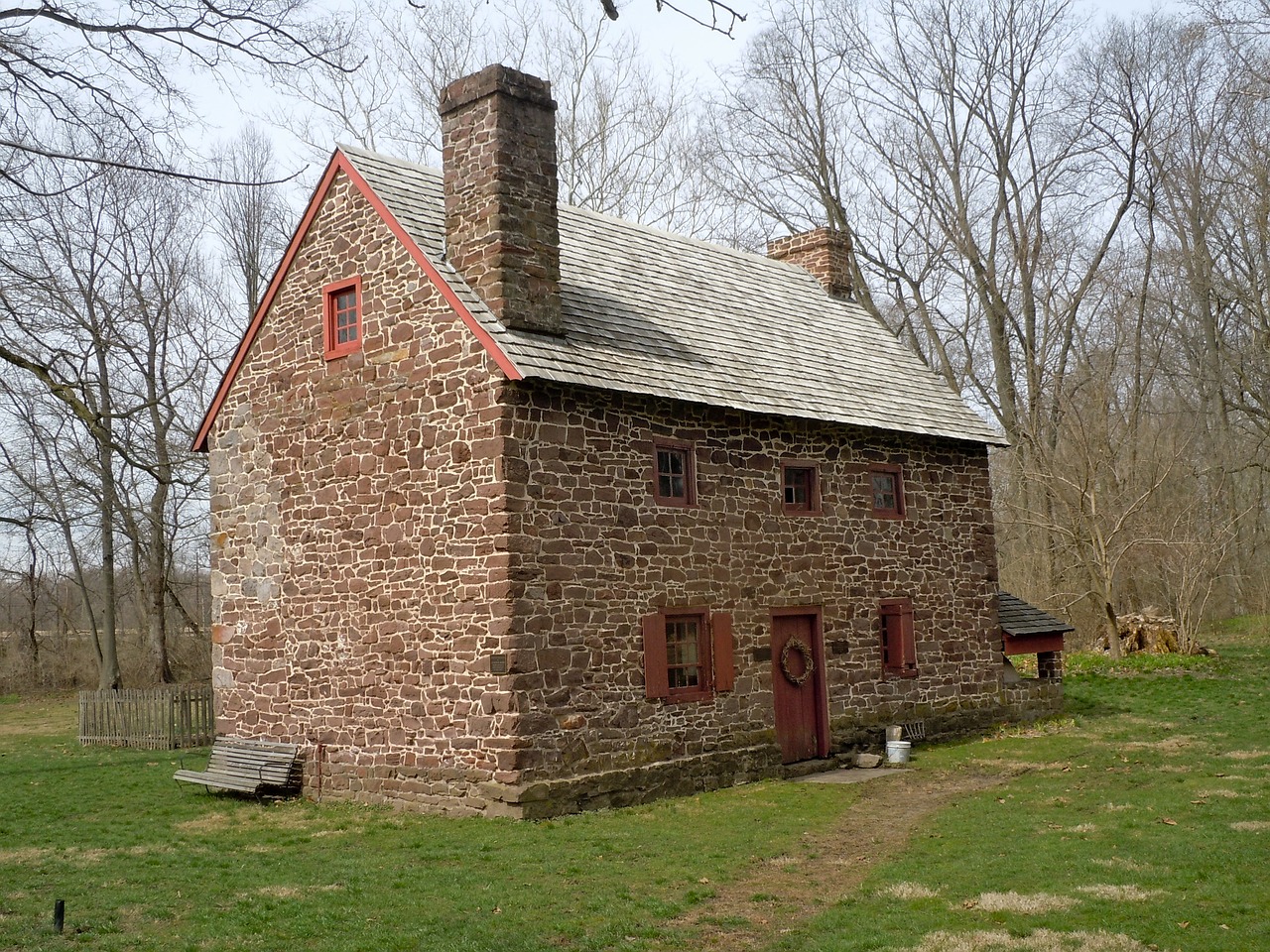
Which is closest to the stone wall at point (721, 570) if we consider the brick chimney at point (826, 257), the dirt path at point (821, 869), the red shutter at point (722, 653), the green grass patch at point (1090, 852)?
the red shutter at point (722, 653)

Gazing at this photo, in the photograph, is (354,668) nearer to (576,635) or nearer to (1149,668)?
(576,635)

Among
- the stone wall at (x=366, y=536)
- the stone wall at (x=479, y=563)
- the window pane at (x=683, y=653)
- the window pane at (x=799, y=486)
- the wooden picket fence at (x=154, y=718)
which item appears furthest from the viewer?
the wooden picket fence at (x=154, y=718)

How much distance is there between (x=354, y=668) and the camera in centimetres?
1384

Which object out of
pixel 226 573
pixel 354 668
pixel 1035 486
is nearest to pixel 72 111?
pixel 354 668

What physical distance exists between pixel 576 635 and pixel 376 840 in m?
2.93

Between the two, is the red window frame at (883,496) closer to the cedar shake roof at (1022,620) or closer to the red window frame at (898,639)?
the red window frame at (898,639)

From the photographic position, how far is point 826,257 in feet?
72.0

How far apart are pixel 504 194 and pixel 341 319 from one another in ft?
9.31

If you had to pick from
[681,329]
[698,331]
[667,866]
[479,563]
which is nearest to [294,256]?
[681,329]

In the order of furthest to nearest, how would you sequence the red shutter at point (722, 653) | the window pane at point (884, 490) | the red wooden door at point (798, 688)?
the window pane at point (884, 490) < the red wooden door at point (798, 688) < the red shutter at point (722, 653)

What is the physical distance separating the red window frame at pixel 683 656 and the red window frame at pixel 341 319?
483 centimetres

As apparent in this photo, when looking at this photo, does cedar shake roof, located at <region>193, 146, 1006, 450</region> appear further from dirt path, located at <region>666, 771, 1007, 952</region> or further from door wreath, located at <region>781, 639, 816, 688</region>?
dirt path, located at <region>666, 771, 1007, 952</region>

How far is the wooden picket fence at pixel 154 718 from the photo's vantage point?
818 inches

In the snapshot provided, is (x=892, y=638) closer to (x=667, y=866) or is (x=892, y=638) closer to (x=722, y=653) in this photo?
(x=722, y=653)
